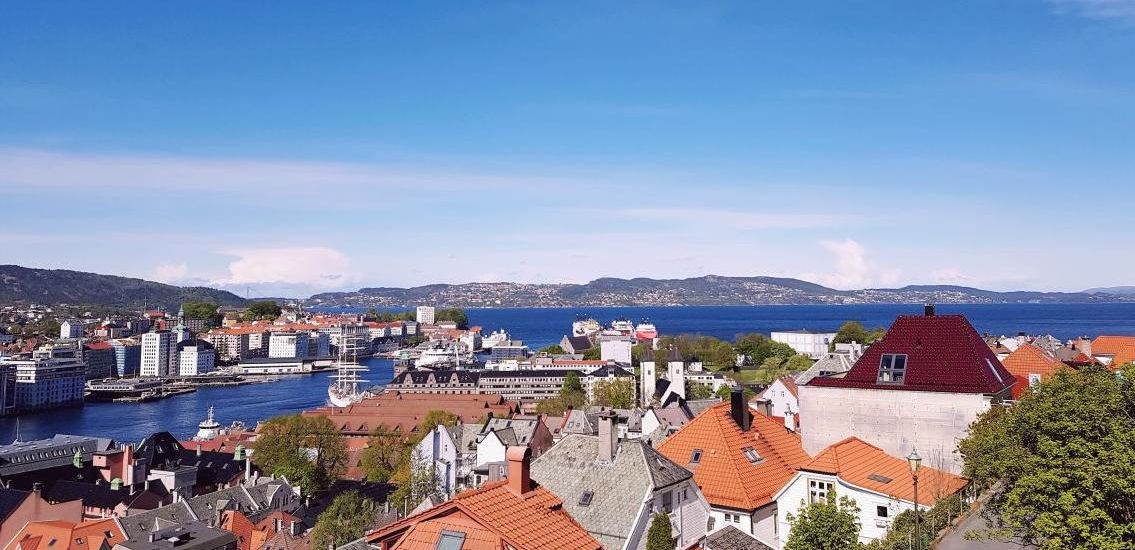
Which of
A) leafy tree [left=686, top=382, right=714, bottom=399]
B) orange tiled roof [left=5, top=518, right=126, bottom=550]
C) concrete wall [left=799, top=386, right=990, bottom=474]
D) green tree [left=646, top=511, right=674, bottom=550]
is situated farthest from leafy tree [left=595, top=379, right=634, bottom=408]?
green tree [left=646, top=511, right=674, bottom=550]

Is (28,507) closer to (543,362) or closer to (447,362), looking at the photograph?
(543,362)

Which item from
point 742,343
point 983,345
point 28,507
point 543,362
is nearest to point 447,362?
point 543,362

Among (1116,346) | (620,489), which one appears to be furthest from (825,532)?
(1116,346)

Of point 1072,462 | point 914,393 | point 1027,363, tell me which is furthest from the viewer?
point 1027,363

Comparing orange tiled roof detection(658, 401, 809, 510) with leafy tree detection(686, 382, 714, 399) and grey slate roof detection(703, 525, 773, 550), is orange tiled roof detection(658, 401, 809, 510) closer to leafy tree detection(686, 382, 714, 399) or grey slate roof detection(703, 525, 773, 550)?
grey slate roof detection(703, 525, 773, 550)

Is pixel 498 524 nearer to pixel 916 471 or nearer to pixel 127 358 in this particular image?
pixel 916 471

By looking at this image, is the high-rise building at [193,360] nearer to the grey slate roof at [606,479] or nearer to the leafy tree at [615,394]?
the leafy tree at [615,394]
